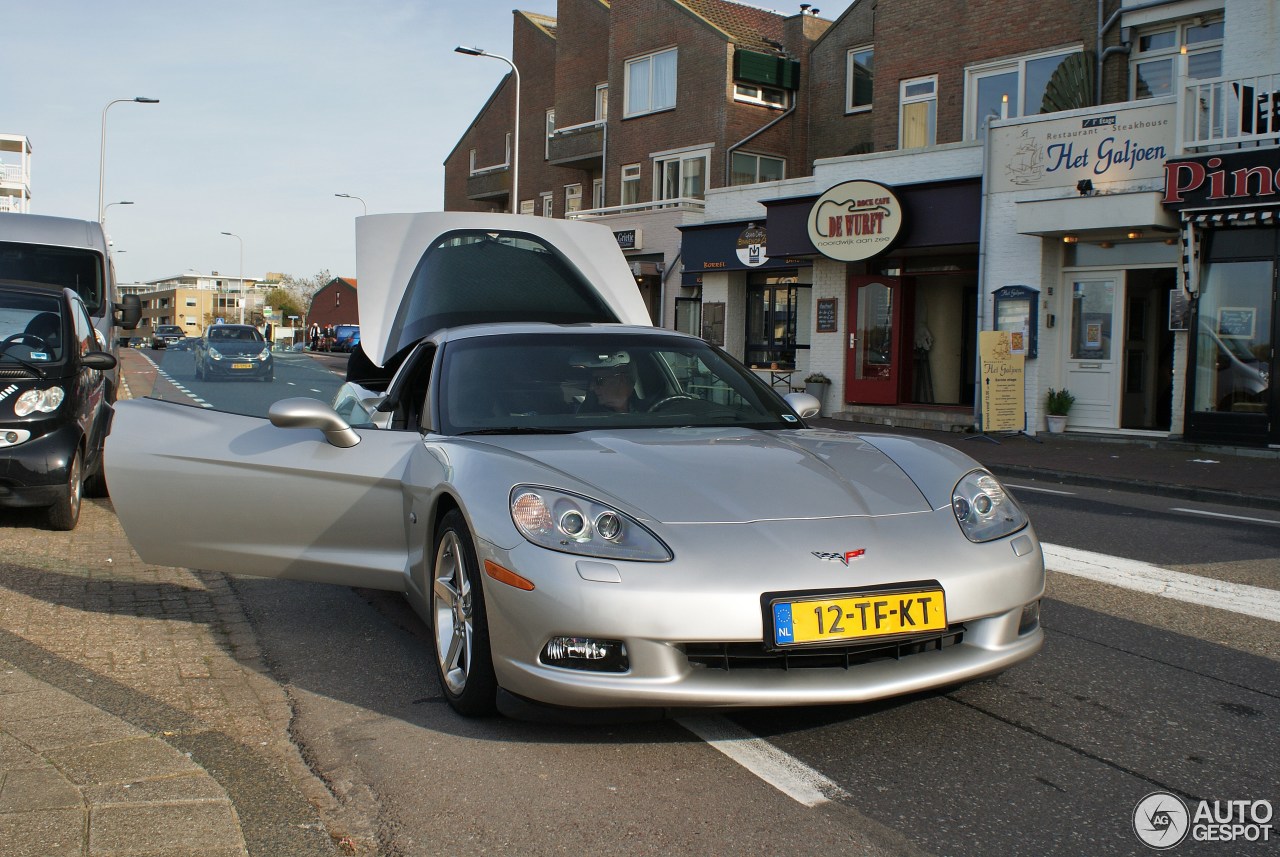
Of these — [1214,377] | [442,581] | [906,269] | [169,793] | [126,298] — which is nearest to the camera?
[169,793]

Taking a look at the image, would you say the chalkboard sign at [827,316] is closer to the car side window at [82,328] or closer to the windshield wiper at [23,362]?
the car side window at [82,328]

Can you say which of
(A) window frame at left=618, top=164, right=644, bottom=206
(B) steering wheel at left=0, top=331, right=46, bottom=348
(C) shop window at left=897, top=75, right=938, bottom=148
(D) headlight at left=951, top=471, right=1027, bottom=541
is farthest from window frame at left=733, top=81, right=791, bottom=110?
(D) headlight at left=951, top=471, right=1027, bottom=541

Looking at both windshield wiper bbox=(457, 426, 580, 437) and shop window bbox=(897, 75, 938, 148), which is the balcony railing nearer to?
shop window bbox=(897, 75, 938, 148)

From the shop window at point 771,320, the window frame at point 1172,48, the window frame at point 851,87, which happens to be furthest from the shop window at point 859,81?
the window frame at point 1172,48

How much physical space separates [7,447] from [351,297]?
4204 inches

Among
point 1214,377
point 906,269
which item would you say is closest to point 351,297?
point 906,269

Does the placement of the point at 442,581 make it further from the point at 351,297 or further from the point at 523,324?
the point at 351,297

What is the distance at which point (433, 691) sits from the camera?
4316 mm

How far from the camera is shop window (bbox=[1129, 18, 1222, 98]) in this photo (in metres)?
18.8

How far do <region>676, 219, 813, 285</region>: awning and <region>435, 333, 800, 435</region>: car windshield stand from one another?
1925 centimetres

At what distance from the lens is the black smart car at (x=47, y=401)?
7.45m

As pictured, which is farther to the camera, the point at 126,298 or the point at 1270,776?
the point at 126,298

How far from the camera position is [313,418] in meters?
4.48

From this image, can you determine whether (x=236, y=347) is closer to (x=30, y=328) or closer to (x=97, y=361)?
(x=97, y=361)
